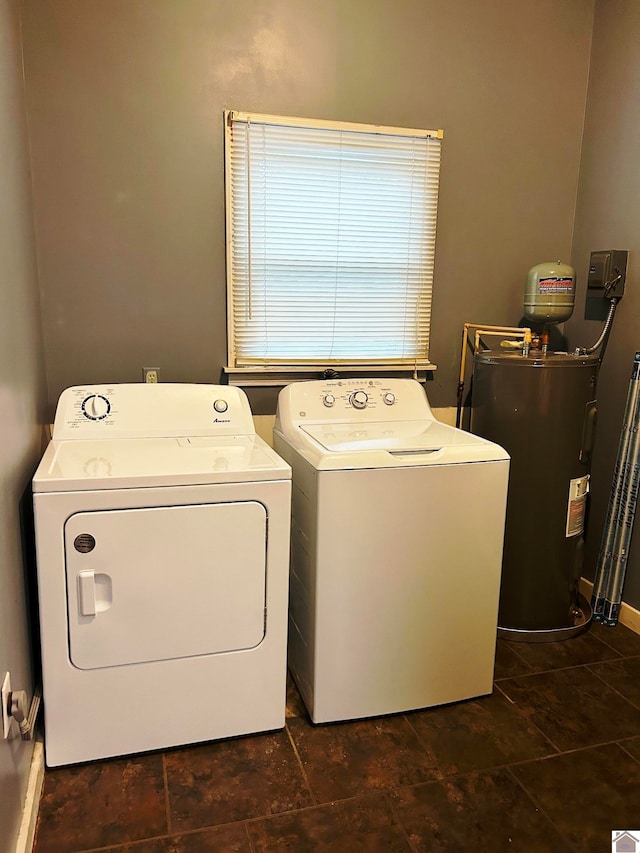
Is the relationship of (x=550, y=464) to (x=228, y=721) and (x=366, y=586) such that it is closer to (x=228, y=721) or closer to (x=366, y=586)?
(x=366, y=586)

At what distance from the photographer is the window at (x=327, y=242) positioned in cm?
246

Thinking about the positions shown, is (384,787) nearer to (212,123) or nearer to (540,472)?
(540,472)

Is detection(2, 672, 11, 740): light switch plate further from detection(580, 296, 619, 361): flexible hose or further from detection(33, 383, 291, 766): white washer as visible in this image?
detection(580, 296, 619, 361): flexible hose

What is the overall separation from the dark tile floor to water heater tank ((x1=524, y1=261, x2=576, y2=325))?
146 centimetres

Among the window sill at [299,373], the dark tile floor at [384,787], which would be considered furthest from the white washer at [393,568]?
the window sill at [299,373]

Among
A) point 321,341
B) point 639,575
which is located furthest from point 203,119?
point 639,575

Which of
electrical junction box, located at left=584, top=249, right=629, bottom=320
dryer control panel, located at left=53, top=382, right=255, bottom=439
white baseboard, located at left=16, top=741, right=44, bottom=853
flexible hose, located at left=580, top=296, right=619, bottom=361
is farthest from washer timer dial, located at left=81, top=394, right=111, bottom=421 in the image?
electrical junction box, located at left=584, top=249, right=629, bottom=320

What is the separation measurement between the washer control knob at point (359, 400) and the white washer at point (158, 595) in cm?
60

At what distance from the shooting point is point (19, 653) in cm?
167

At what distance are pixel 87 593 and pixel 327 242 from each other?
1.62 meters

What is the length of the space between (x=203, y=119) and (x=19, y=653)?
1896 mm

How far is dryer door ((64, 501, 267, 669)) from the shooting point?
172 centimetres

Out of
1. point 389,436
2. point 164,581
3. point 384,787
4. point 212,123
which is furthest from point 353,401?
point 384,787

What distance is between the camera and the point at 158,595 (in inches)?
70.3
